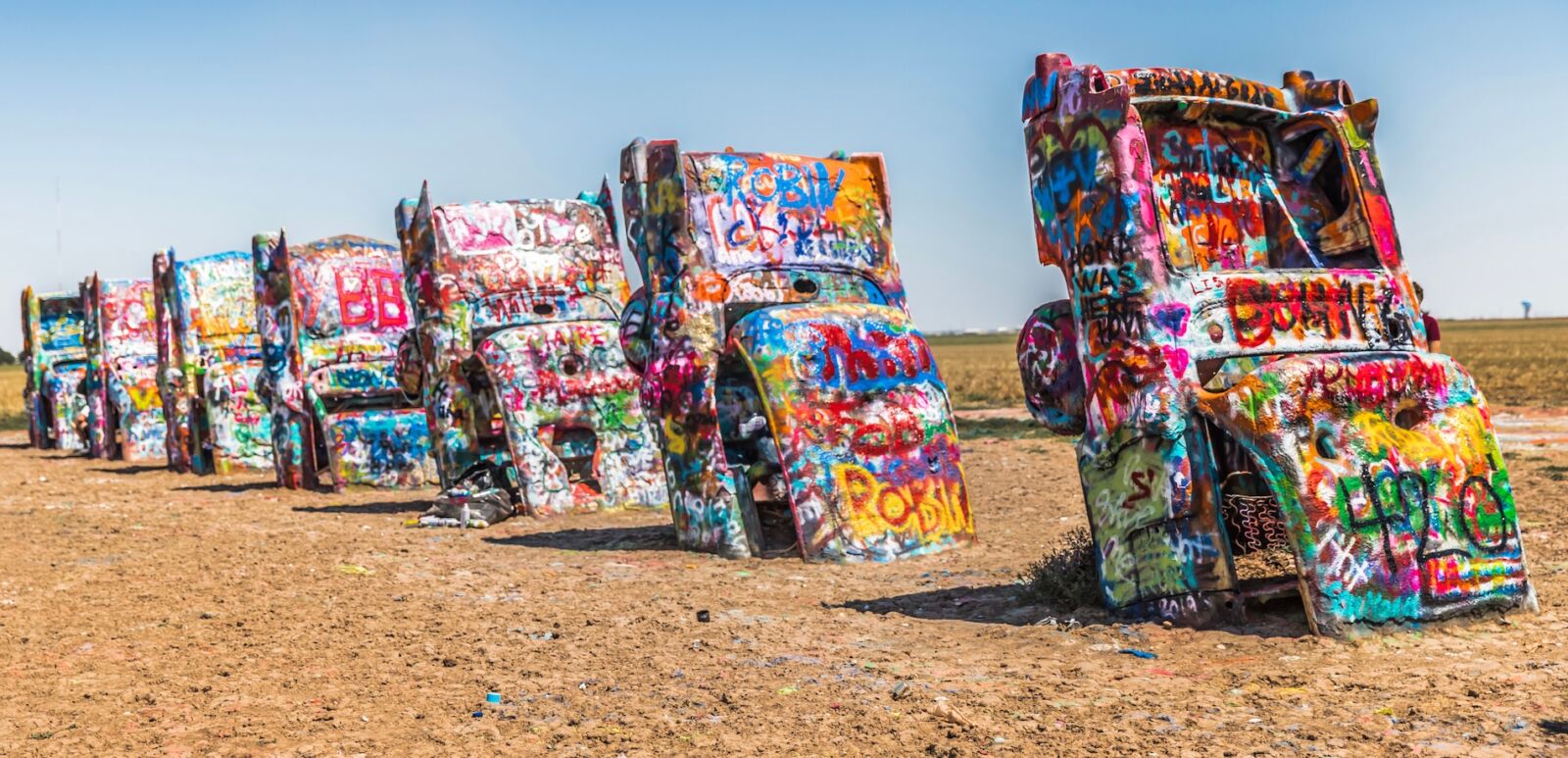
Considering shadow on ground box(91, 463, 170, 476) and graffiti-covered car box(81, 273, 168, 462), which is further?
graffiti-covered car box(81, 273, 168, 462)

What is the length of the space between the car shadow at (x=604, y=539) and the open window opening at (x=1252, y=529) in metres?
3.94

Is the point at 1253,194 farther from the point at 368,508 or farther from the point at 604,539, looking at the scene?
the point at 368,508

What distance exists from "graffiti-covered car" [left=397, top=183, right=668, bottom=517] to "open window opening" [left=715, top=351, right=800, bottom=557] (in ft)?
8.25

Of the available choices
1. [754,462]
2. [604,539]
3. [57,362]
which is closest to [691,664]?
[754,462]

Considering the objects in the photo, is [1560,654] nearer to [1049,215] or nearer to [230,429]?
[1049,215]

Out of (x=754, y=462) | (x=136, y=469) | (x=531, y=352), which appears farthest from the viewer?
(x=136, y=469)

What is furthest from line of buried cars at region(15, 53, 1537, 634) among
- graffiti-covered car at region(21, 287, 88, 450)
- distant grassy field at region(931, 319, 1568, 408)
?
distant grassy field at region(931, 319, 1568, 408)

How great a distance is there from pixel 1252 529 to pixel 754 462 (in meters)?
3.66

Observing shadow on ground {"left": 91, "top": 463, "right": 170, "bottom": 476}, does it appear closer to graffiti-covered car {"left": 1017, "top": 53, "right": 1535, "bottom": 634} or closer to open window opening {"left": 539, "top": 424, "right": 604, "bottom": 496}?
open window opening {"left": 539, "top": 424, "right": 604, "bottom": 496}

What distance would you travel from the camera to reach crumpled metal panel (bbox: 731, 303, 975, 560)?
8914 mm

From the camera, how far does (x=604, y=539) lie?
34.9ft

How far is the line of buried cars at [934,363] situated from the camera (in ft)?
20.5

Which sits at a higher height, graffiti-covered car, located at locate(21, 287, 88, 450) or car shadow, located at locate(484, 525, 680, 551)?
graffiti-covered car, located at locate(21, 287, 88, 450)

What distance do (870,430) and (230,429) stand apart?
1225 centimetres
